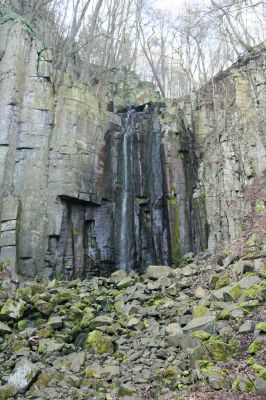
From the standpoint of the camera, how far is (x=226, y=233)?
1434 centimetres

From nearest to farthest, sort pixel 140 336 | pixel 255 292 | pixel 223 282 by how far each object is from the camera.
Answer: pixel 255 292 → pixel 140 336 → pixel 223 282

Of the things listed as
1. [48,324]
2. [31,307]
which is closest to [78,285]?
[31,307]

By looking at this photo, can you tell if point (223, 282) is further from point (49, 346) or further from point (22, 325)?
point (22, 325)

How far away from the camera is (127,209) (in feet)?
52.1

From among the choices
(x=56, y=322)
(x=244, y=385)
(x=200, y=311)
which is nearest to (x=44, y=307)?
(x=56, y=322)

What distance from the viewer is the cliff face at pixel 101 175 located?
14359 mm

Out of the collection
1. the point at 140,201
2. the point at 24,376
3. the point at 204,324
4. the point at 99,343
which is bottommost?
the point at 24,376

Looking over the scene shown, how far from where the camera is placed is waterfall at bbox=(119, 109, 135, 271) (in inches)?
598

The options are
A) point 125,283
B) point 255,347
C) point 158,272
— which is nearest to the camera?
point 255,347

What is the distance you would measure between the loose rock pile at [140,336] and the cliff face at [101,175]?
327 centimetres

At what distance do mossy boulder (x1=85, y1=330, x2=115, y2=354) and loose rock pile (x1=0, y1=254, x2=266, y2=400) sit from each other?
0.02m

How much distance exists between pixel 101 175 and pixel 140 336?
9.03m

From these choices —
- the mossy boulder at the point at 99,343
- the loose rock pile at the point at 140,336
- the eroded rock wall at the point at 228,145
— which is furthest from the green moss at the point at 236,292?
the eroded rock wall at the point at 228,145

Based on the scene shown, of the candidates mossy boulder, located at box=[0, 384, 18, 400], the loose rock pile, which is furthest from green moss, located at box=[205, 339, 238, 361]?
mossy boulder, located at box=[0, 384, 18, 400]
